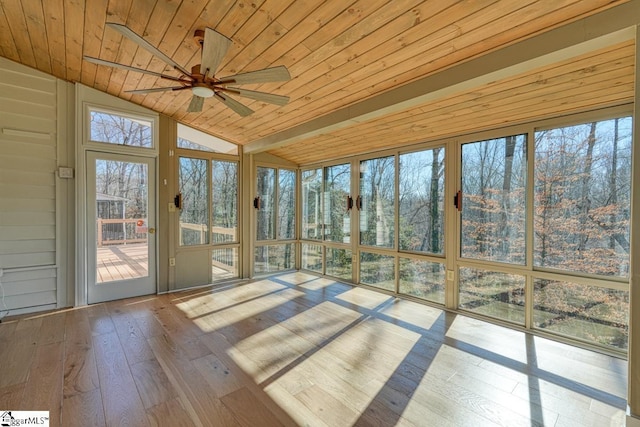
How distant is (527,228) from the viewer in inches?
124

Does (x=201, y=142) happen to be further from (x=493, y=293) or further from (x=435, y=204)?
(x=493, y=293)

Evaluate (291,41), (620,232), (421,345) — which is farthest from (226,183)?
(620,232)

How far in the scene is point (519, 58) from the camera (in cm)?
192

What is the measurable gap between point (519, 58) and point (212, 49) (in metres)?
1.99

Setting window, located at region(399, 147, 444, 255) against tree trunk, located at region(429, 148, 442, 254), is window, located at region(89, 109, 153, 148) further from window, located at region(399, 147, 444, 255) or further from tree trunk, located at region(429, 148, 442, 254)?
tree trunk, located at region(429, 148, 442, 254)

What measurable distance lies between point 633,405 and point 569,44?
2103 mm

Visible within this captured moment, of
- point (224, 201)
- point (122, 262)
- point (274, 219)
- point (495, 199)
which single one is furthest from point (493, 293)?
point (122, 262)

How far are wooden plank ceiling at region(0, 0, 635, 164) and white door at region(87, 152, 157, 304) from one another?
1.12 m

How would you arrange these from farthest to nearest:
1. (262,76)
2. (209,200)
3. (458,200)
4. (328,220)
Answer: (328,220) < (209,200) < (458,200) < (262,76)

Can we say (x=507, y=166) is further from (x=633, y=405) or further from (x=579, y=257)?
(x=633, y=405)

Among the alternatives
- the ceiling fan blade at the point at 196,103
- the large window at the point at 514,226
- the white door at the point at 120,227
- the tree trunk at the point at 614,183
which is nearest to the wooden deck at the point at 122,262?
the white door at the point at 120,227

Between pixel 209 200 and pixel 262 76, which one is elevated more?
pixel 262 76

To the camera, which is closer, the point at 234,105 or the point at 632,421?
the point at 632,421

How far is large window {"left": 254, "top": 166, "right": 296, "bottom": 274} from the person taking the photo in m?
5.49
